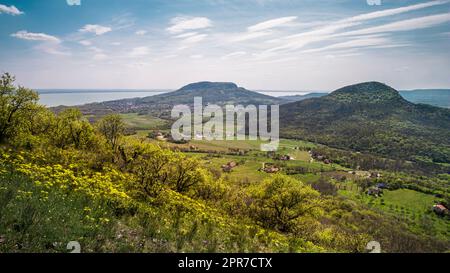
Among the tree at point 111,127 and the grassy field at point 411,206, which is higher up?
the tree at point 111,127

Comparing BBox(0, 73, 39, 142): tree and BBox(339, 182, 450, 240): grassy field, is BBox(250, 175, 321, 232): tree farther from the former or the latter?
BBox(339, 182, 450, 240): grassy field

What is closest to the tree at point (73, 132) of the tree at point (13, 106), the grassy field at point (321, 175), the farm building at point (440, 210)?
the tree at point (13, 106)

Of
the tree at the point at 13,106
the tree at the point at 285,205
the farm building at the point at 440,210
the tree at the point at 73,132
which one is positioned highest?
the tree at the point at 13,106

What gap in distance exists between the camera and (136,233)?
8.49 m

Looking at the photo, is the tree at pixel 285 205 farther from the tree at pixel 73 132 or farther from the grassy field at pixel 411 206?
the grassy field at pixel 411 206

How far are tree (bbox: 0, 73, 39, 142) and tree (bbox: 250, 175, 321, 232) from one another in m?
20.4

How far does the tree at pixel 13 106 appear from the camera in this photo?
1933cm

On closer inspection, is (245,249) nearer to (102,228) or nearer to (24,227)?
(102,228)

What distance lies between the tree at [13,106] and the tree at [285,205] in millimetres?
20362

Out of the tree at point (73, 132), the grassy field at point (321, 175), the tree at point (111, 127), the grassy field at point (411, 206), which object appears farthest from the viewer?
the grassy field at point (321, 175)

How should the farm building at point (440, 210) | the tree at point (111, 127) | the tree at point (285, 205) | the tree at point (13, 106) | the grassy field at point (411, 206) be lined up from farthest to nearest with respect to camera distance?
the farm building at point (440, 210) → the grassy field at point (411, 206) → the tree at point (111, 127) → the tree at point (285, 205) → the tree at point (13, 106)

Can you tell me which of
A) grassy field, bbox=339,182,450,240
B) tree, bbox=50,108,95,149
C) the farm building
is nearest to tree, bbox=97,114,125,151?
tree, bbox=50,108,95,149

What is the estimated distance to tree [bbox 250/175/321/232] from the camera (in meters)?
22.3
